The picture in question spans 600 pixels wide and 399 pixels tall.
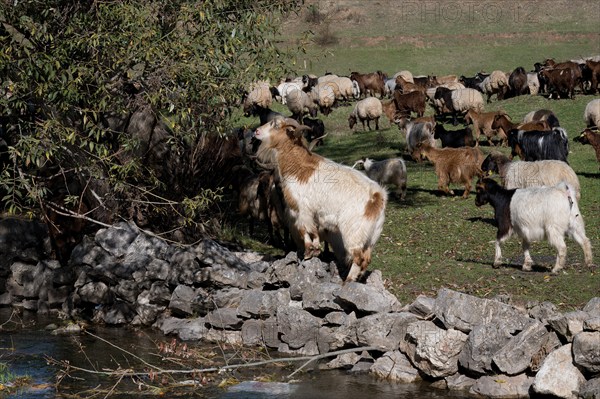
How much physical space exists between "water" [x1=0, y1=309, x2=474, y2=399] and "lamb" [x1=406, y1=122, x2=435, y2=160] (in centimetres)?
1341

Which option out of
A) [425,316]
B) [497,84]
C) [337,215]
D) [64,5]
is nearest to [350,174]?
[337,215]

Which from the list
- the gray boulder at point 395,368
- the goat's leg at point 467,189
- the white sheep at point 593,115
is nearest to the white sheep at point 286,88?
the white sheep at point 593,115

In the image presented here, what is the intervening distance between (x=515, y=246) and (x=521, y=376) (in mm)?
5529

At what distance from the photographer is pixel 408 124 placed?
2681 cm

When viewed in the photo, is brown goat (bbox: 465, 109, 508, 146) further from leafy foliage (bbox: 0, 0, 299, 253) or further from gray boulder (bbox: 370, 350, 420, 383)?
gray boulder (bbox: 370, 350, 420, 383)

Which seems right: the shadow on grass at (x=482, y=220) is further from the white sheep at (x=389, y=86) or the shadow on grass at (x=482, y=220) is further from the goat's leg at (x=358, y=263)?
the white sheep at (x=389, y=86)

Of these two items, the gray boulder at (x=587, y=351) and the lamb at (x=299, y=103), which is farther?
the lamb at (x=299, y=103)

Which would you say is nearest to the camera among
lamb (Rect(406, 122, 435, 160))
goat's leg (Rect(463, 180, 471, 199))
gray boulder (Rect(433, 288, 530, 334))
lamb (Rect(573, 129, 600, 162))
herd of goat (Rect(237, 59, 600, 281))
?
gray boulder (Rect(433, 288, 530, 334))

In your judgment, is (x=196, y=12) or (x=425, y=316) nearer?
(x=425, y=316)

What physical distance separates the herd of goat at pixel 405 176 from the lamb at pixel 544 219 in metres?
0.01

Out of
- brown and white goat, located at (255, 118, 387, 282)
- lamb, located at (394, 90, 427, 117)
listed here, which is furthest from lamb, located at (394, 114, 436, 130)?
brown and white goat, located at (255, 118, 387, 282)

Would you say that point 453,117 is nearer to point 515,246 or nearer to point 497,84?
point 497,84

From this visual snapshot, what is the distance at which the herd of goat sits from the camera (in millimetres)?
12570

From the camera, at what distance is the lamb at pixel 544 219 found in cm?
1349
